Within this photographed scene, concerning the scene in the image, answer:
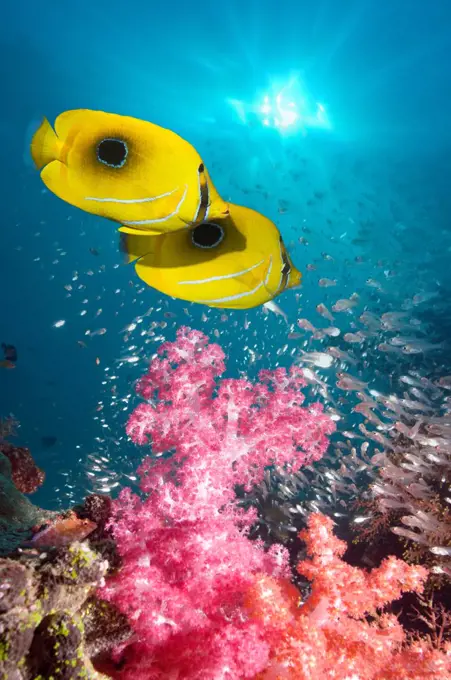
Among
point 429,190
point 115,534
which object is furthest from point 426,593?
point 429,190

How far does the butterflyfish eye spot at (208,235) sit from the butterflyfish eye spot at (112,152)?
341 millimetres

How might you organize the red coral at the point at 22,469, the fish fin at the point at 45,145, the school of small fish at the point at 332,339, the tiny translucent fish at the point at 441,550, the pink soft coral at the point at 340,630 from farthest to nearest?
1. the school of small fish at the point at 332,339
2. the red coral at the point at 22,469
3. the tiny translucent fish at the point at 441,550
4. the pink soft coral at the point at 340,630
5. the fish fin at the point at 45,145

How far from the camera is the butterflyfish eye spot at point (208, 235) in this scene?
1.35m

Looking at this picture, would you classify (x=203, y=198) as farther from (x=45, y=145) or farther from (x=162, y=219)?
(x=45, y=145)

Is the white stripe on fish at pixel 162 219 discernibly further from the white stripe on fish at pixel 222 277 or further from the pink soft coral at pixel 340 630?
the pink soft coral at pixel 340 630

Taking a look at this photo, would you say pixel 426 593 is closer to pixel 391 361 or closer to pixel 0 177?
pixel 391 361

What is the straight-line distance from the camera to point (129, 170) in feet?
3.66

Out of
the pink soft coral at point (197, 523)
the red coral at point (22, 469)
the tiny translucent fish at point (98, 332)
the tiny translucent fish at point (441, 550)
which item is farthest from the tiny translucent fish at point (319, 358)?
the red coral at point (22, 469)

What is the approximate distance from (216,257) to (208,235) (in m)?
0.09

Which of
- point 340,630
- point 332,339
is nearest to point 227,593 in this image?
point 340,630

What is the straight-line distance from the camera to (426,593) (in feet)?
16.5

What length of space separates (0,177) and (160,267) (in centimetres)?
5919

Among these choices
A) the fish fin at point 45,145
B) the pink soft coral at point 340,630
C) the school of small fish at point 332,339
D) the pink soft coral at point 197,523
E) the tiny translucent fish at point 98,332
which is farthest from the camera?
the tiny translucent fish at point 98,332

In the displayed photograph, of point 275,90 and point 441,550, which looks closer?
point 441,550
